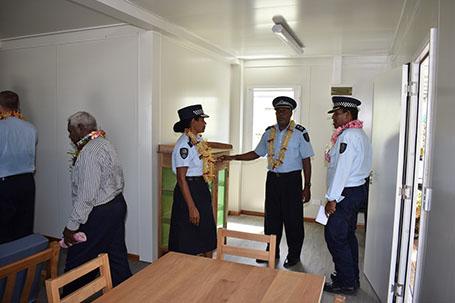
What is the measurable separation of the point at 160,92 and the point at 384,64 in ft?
10.7

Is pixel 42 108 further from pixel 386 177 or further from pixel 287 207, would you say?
pixel 386 177

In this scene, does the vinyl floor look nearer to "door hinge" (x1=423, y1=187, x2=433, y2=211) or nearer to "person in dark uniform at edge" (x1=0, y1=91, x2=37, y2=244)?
"person in dark uniform at edge" (x1=0, y1=91, x2=37, y2=244)

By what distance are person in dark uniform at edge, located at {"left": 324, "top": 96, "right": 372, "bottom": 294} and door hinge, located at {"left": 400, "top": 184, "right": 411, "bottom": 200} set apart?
18.3 inches

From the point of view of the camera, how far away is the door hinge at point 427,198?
6.48ft

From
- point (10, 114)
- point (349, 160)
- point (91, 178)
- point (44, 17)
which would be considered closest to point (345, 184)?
point (349, 160)

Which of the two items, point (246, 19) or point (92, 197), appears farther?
point (246, 19)

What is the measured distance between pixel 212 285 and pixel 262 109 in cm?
445

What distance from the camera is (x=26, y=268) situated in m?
1.64

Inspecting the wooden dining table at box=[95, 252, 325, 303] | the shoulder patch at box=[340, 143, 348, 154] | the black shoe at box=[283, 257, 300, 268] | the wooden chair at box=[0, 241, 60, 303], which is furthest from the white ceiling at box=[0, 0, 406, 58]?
Answer: the black shoe at box=[283, 257, 300, 268]

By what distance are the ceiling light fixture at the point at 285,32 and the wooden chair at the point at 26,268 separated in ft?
9.25

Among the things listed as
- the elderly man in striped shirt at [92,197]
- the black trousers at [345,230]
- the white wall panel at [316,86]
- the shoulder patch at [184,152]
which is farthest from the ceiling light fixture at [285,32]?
the elderly man in striped shirt at [92,197]

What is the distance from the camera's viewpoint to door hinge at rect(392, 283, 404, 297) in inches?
105

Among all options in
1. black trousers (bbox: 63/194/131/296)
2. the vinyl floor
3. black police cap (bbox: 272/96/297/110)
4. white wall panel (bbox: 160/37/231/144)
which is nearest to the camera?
black trousers (bbox: 63/194/131/296)

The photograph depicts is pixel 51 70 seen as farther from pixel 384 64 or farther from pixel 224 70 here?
pixel 384 64
